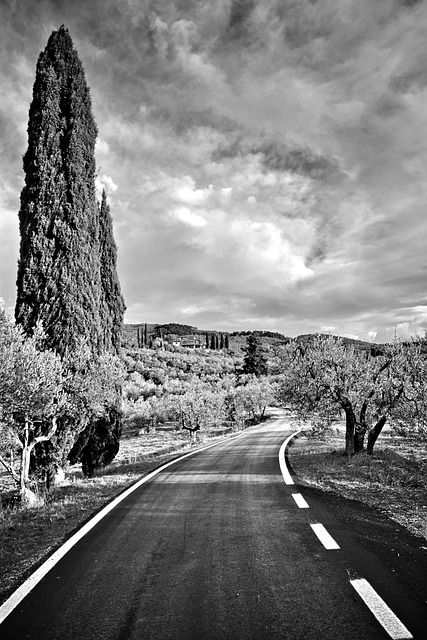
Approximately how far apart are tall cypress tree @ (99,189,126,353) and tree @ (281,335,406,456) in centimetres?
983

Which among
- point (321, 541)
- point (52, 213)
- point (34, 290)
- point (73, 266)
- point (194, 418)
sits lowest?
point (194, 418)

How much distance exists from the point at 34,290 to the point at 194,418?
31.4 meters

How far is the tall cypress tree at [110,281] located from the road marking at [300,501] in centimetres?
1389

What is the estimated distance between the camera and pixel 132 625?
4023mm

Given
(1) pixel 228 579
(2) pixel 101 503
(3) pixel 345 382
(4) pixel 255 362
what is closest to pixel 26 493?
(2) pixel 101 503

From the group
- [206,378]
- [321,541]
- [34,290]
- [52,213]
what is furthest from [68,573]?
[206,378]

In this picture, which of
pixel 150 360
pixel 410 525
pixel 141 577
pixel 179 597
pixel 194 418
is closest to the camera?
pixel 179 597

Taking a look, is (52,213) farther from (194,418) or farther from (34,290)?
(194,418)

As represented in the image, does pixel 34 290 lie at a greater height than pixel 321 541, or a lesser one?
greater

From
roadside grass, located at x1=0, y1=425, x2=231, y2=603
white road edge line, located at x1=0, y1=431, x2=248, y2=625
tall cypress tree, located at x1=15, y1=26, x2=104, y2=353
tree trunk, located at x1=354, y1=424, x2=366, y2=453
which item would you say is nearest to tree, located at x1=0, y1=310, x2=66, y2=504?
roadside grass, located at x1=0, y1=425, x2=231, y2=603

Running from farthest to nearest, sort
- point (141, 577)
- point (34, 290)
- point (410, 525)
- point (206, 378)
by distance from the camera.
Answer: point (206, 378) < point (34, 290) < point (410, 525) < point (141, 577)

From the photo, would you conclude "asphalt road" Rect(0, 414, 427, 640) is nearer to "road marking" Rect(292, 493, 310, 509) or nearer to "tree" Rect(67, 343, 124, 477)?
"road marking" Rect(292, 493, 310, 509)

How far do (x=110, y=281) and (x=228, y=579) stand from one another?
2043 cm

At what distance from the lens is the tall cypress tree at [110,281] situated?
21750 millimetres
